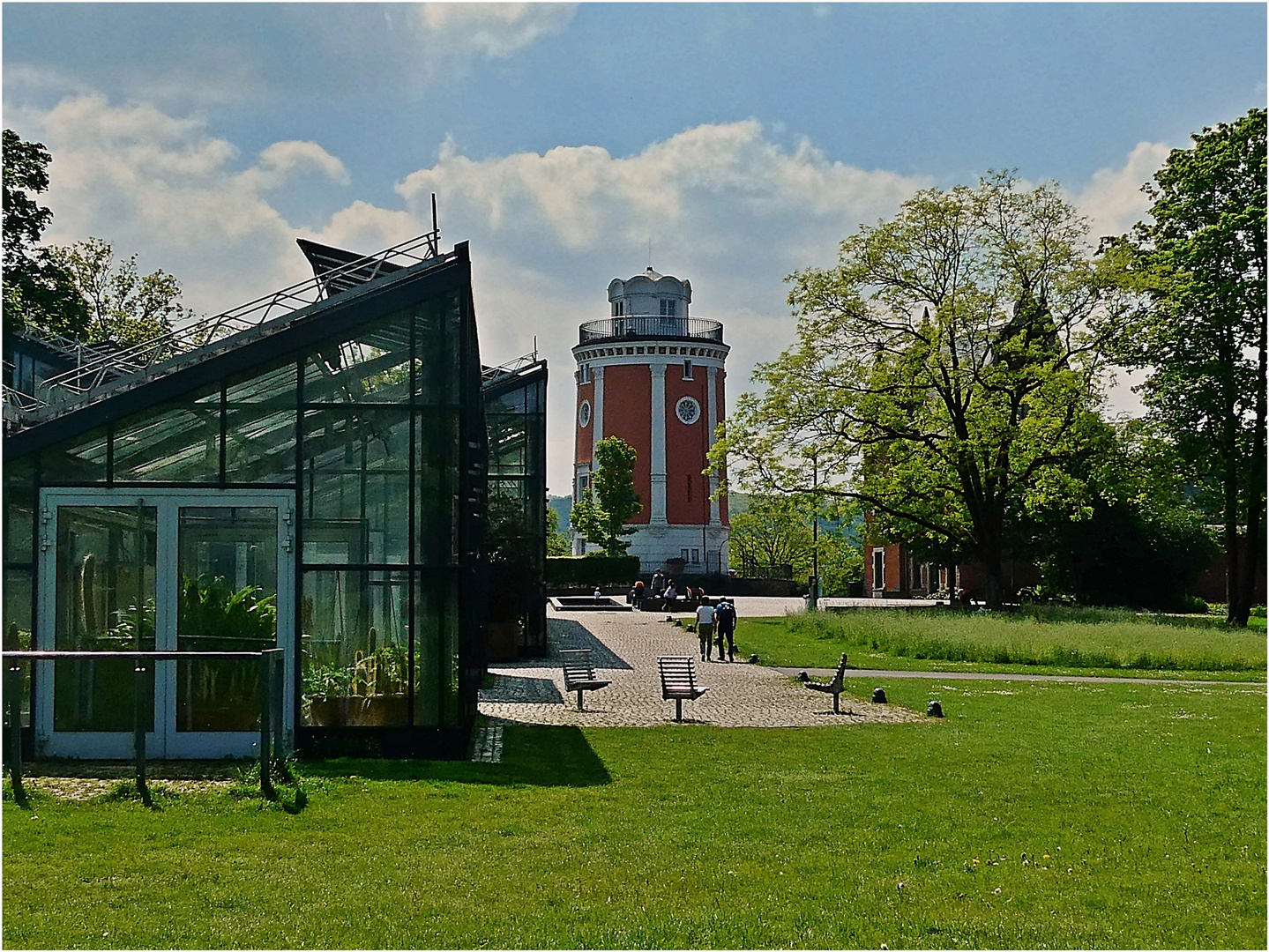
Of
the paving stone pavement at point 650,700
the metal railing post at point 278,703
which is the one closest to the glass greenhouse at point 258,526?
the metal railing post at point 278,703

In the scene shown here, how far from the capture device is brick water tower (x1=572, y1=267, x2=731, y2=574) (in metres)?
71.2

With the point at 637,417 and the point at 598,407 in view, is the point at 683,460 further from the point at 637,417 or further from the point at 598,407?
the point at 598,407

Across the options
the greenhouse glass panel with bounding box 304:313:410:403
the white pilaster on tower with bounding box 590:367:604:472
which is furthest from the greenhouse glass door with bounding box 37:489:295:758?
the white pilaster on tower with bounding box 590:367:604:472

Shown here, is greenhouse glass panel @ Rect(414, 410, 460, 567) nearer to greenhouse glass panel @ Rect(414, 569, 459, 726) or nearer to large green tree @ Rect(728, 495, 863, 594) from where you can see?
greenhouse glass panel @ Rect(414, 569, 459, 726)

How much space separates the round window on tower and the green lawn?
192 ft

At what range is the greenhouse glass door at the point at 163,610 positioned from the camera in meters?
12.4

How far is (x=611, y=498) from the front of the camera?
220ft

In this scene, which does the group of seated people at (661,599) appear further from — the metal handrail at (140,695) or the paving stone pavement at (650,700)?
the metal handrail at (140,695)

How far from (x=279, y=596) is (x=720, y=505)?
61108mm

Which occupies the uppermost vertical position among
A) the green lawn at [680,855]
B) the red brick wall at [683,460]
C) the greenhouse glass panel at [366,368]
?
the red brick wall at [683,460]

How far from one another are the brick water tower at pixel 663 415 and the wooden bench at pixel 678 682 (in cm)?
5175

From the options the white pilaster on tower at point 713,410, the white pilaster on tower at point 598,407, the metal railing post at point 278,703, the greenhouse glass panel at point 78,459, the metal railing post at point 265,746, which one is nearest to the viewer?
the metal railing post at point 265,746

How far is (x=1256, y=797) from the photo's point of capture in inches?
429

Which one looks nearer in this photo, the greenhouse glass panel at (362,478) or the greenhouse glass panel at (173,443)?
the greenhouse glass panel at (173,443)
